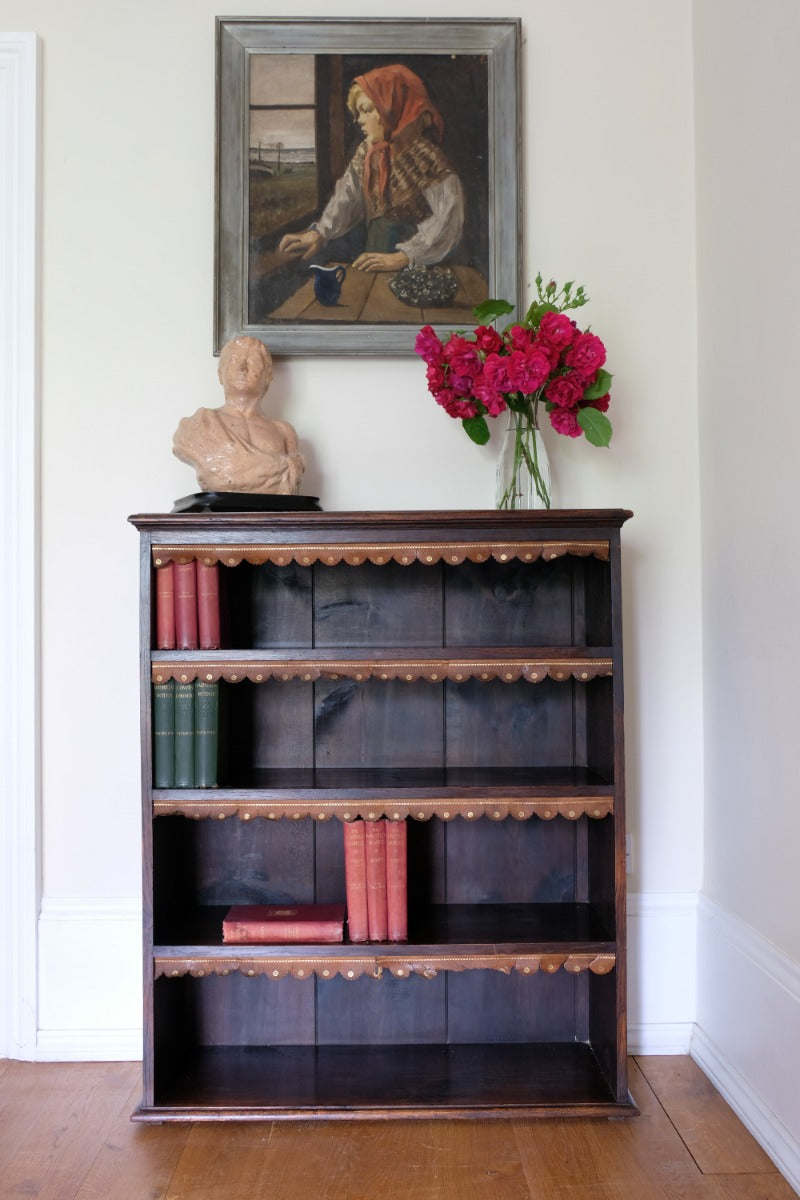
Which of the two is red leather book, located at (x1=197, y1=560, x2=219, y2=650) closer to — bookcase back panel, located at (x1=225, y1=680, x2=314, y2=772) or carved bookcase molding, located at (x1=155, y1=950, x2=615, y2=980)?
bookcase back panel, located at (x1=225, y1=680, x2=314, y2=772)

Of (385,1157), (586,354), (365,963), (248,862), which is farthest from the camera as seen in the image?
(248,862)

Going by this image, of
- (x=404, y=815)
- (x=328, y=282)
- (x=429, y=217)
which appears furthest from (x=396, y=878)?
(x=429, y=217)

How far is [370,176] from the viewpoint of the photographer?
244 cm

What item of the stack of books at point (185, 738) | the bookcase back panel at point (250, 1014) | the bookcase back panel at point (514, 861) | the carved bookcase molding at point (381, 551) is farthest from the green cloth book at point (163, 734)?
the bookcase back panel at point (514, 861)

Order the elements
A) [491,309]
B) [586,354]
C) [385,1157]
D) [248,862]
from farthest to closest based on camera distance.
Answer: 1. [248,862]
2. [491,309]
3. [586,354]
4. [385,1157]

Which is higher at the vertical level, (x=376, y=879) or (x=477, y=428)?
(x=477, y=428)

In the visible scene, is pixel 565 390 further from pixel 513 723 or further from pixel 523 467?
pixel 513 723

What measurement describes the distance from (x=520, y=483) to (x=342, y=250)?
73 centimetres

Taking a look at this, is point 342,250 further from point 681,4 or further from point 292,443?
point 681,4

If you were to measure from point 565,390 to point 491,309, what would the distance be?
265mm

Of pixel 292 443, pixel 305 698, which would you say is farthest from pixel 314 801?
pixel 292 443

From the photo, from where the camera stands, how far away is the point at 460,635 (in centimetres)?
236

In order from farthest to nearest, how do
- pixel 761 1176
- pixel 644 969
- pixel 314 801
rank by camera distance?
pixel 644 969, pixel 314 801, pixel 761 1176

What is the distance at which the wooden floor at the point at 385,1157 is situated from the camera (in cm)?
179
